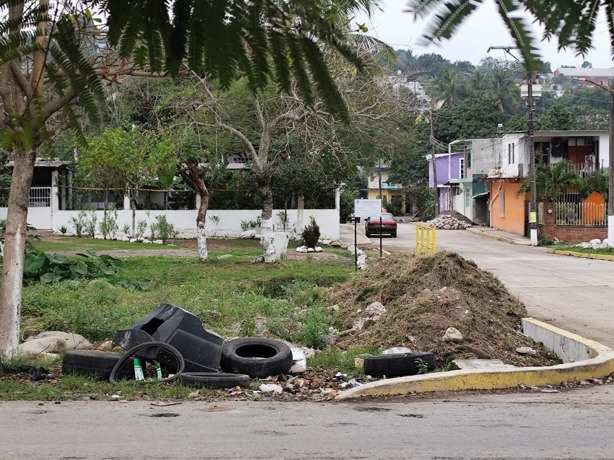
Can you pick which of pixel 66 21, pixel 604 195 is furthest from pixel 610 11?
pixel 604 195

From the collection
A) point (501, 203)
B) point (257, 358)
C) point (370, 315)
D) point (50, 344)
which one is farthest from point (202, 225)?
point (501, 203)

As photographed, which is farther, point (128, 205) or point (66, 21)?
point (128, 205)

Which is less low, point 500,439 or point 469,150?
point 469,150

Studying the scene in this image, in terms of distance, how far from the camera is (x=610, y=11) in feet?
6.19

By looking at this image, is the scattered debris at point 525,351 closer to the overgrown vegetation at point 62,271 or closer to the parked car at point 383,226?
the overgrown vegetation at point 62,271

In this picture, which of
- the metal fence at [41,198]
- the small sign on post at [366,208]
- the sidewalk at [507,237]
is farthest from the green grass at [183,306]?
the sidewalk at [507,237]

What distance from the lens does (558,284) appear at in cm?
1912

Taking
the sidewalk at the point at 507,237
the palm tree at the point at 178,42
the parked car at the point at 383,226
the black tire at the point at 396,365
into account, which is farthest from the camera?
the parked car at the point at 383,226

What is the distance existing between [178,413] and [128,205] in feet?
90.9

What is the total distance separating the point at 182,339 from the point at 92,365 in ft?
3.30

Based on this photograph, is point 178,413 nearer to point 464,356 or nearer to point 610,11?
point 464,356

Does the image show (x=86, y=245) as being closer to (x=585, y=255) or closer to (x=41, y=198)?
(x=41, y=198)

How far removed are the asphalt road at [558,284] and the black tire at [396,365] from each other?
3.29 meters

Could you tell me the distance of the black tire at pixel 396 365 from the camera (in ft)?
29.5
